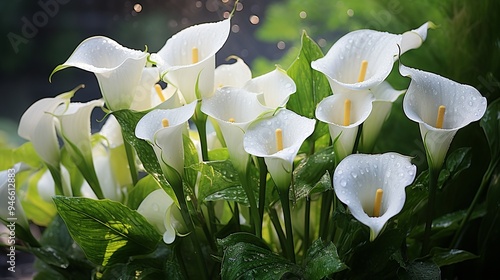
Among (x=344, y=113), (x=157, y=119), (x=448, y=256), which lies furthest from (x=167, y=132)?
(x=448, y=256)

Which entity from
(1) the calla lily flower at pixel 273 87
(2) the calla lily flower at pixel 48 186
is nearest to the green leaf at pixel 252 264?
(1) the calla lily flower at pixel 273 87

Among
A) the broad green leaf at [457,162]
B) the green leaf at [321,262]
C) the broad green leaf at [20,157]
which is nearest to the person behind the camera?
the green leaf at [321,262]

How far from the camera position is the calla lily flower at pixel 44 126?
1.57ft

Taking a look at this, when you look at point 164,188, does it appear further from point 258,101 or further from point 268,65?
point 268,65

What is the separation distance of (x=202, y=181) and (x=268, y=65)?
14.0 inches

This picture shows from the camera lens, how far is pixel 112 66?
17.6 inches

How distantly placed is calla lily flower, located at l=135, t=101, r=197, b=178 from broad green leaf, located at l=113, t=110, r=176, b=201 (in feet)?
0.09

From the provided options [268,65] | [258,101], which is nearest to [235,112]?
[258,101]

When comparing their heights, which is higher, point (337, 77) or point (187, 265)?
point (337, 77)

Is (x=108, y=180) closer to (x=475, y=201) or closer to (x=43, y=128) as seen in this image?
(x=43, y=128)

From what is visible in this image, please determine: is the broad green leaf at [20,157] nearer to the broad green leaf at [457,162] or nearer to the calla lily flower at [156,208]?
the calla lily flower at [156,208]

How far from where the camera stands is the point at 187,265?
1.50 ft

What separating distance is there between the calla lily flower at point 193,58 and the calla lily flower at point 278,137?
63 millimetres

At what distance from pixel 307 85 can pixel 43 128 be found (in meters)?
0.21
